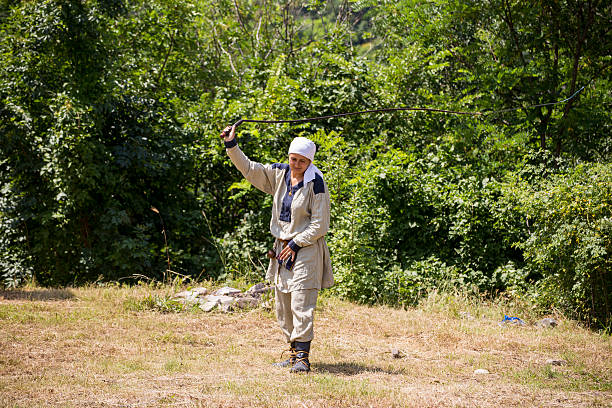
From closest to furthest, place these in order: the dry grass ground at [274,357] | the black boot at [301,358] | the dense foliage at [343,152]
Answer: the dry grass ground at [274,357]
the black boot at [301,358]
the dense foliage at [343,152]

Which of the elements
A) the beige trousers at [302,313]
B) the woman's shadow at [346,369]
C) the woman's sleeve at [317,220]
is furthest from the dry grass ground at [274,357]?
the woman's sleeve at [317,220]

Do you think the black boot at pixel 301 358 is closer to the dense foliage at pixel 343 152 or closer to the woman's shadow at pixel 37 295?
→ the dense foliage at pixel 343 152

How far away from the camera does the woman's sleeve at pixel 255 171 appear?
5215mm

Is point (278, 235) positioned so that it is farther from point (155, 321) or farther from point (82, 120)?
point (82, 120)

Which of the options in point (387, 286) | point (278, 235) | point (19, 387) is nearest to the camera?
point (19, 387)

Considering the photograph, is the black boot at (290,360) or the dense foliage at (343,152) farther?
the dense foliage at (343,152)

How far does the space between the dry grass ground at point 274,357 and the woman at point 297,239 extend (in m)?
0.41

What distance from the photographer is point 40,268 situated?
10570mm

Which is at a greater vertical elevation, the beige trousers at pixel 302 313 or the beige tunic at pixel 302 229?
the beige tunic at pixel 302 229

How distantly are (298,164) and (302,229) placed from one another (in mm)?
566

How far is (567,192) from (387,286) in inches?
115

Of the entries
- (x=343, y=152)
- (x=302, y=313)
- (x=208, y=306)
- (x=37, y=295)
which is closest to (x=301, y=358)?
(x=302, y=313)

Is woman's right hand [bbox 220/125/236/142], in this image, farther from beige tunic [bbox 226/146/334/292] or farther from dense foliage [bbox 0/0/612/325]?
dense foliage [bbox 0/0/612/325]

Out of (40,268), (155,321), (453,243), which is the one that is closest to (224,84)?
(40,268)
